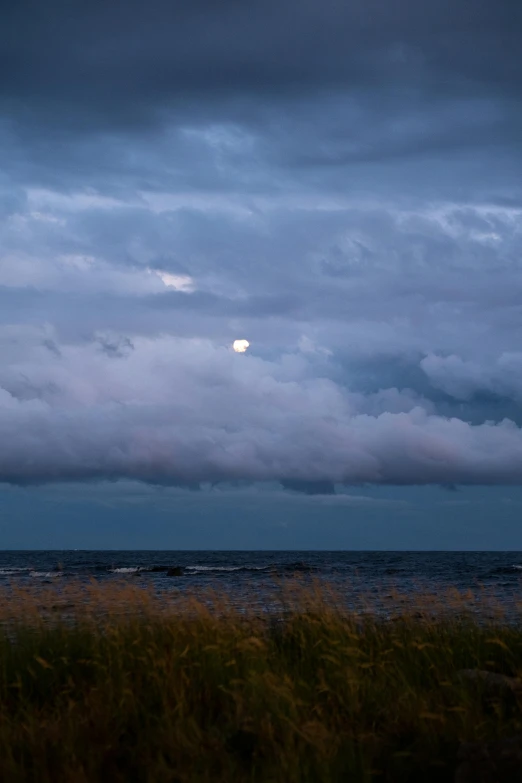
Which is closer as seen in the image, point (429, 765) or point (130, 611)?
point (429, 765)

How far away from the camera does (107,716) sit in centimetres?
720

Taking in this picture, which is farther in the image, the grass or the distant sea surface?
the distant sea surface

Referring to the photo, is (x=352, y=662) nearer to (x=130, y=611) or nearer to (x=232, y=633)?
(x=232, y=633)

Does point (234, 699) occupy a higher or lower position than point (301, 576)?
higher

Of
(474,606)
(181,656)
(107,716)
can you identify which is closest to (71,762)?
(107,716)

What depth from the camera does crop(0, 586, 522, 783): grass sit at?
6.34 m

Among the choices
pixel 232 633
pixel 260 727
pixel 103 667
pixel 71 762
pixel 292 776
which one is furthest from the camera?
pixel 232 633

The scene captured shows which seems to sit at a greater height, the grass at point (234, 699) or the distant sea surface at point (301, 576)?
the grass at point (234, 699)

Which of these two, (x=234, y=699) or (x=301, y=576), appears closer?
(x=234, y=699)

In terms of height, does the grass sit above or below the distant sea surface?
above

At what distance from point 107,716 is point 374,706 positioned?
2.59 meters

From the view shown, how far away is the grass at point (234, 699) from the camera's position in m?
6.34

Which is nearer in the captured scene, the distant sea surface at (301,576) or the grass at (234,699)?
the grass at (234,699)

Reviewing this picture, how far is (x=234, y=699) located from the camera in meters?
7.61
